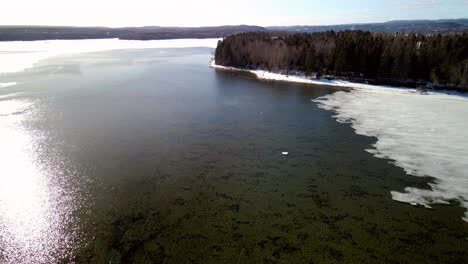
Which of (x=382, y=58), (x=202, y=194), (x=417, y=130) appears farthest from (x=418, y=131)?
(x=382, y=58)

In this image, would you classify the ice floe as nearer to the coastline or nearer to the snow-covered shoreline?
the coastline

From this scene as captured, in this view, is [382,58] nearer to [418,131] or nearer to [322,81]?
[322,81]

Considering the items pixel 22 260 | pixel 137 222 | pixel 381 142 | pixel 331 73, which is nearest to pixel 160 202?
pixel 137 222

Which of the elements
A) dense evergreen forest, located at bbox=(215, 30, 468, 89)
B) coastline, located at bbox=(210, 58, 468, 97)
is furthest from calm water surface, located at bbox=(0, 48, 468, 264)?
dense evergreen forest, located at bbox=(215, 30, 468, 89)

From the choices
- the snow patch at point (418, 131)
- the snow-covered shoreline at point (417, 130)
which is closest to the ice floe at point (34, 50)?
the snow patch at point (418, 131)

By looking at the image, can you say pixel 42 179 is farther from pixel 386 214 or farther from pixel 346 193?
pixel 386 214

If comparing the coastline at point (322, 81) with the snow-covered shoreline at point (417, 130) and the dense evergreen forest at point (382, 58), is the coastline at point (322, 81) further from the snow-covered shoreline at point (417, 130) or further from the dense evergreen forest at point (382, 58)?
the dense evergreen forest at point (382, 58)
